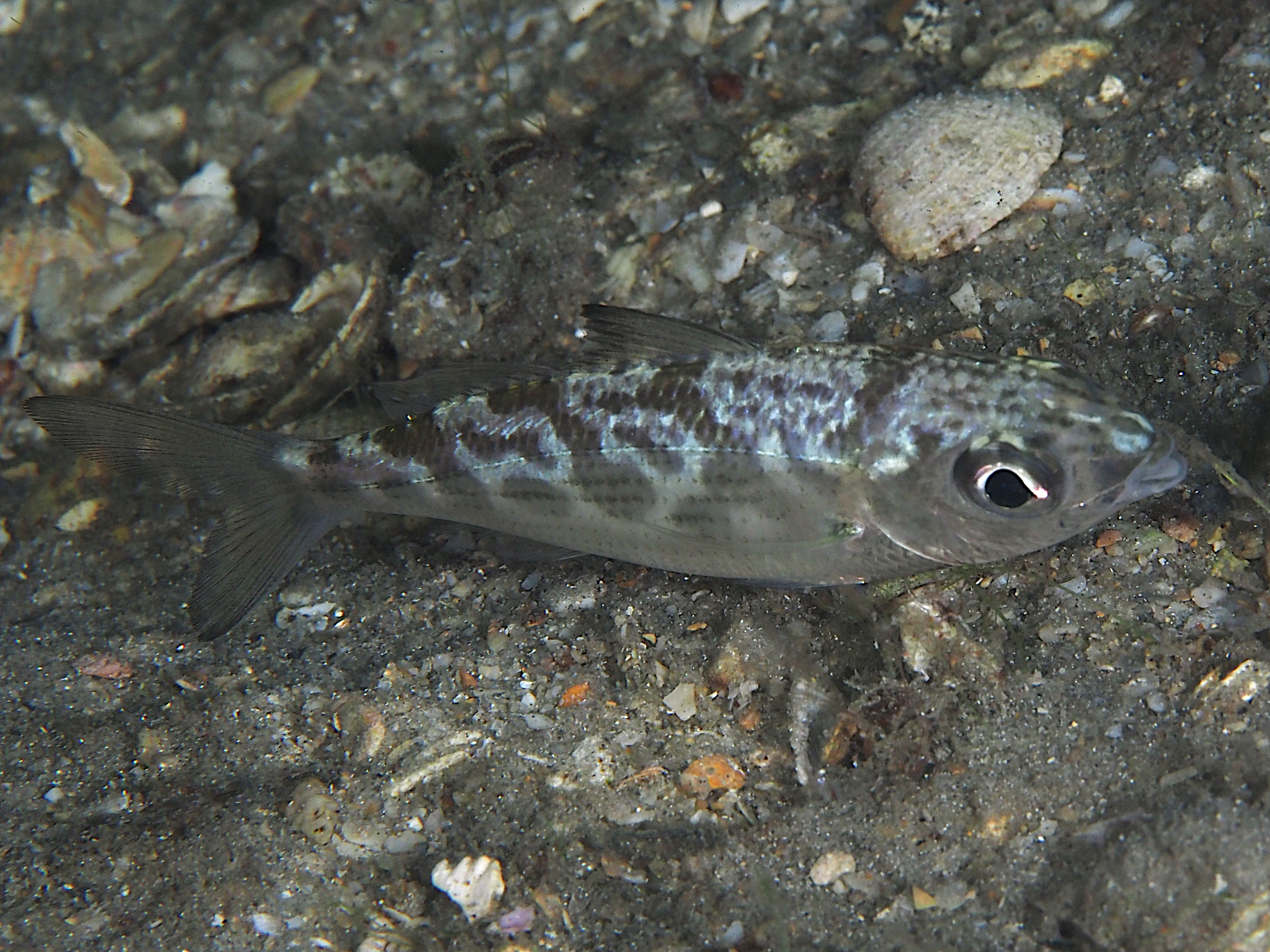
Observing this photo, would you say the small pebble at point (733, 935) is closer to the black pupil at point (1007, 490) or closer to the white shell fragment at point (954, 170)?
the black pupil at point (1007, 490)

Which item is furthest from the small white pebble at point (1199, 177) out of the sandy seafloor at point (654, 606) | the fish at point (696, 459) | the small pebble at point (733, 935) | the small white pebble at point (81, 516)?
the small white pebble at point (81, 516)

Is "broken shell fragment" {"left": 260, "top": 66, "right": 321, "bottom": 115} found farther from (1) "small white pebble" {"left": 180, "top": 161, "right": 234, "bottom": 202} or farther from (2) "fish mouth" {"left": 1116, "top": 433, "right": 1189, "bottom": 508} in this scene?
(2) "fish mouth" {"left": 1116, "top": 433, "right": 1189, "bottom": 508}

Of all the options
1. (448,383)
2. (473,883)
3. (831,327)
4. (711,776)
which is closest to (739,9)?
(831,327)

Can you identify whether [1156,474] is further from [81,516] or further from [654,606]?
[81,516]

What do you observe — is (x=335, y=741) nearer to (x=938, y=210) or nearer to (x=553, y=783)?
(x=553, y=783)

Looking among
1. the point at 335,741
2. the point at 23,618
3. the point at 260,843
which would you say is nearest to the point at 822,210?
the point at 335,741

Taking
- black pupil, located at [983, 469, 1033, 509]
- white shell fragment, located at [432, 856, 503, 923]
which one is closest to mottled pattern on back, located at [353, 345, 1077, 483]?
black pupil, located at [983, 469, 1033, 509]
